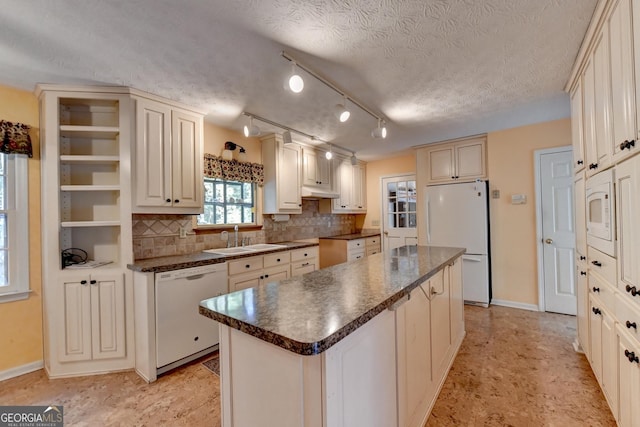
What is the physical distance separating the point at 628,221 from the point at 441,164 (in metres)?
2.94

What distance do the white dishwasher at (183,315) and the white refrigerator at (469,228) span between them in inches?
117

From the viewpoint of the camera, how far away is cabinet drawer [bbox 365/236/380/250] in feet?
16.0

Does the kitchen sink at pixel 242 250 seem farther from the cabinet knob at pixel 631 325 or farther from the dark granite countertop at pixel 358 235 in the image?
the cabinet knob at pixel 631 325

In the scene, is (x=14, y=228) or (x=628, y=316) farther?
(x=14, y=228)

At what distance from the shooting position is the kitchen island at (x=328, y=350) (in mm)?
883

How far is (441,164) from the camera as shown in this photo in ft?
13.4

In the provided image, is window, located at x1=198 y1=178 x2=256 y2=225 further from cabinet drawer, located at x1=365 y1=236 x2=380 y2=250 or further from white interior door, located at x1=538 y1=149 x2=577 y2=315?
white interior door, located at x1=538 y1=149 x2=577 y2=315

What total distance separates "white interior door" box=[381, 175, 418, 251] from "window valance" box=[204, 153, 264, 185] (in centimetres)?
262

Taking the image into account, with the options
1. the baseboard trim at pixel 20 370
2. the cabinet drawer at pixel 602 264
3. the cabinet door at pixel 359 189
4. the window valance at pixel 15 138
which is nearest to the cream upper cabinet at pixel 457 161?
the cabinet door at pixel 359 189

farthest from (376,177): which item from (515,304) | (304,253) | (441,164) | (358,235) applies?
(515,304)

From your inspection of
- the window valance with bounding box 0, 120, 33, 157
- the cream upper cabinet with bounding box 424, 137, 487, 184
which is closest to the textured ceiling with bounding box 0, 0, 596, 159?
the window valance with bounding box 0, 120, 33, 157

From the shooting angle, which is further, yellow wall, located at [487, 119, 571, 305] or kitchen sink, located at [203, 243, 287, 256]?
yellow wall, located at [487, 119, 571, 305]

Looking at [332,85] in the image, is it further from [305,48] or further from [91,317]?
[91,317]

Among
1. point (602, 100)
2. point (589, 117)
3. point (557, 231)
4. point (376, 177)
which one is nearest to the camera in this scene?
point (602, 100)
